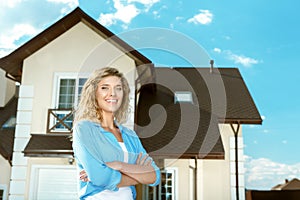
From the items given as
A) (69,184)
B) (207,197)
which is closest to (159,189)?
(207,197)

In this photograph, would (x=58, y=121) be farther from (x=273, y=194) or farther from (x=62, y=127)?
(x=273, y=194)

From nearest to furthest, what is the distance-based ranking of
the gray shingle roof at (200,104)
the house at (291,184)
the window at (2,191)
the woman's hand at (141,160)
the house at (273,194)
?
the woman's hand at (141,160) → the gray shingle roof at (200,104) → the house at (273,194) → the window at (2,191) → the house at (291,184)

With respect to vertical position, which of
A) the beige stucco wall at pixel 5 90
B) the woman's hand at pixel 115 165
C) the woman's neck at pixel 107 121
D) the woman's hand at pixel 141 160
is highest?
the beige stucco wall at pixel 5 90

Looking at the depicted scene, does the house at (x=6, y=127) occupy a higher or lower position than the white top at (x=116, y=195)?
higher

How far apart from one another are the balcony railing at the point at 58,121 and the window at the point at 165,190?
229cm

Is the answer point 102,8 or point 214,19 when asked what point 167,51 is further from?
point 214,19

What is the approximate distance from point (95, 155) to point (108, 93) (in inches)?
11.5

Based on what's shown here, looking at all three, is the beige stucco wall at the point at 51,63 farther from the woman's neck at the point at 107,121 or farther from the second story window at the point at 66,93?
the woman's neck at the point at 107,121

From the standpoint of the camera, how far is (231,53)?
12289 mm

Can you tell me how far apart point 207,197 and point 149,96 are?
9.10 ft

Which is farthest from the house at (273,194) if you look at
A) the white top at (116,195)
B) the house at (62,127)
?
the white top at (116,195)

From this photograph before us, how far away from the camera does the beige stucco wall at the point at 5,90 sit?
11344 mm

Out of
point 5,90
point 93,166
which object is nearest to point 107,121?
point 93,166

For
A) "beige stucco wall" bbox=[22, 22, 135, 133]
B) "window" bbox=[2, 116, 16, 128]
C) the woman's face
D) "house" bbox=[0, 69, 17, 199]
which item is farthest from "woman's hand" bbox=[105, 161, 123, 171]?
"window" bbox=[2, 116, 16, 128]
